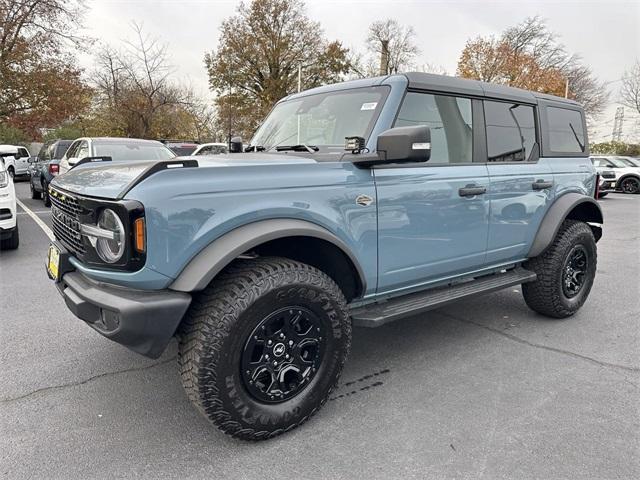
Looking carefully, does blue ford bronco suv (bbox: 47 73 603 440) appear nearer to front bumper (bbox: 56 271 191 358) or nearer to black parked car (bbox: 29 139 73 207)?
front bumper (bbox: 56 271 191 358)

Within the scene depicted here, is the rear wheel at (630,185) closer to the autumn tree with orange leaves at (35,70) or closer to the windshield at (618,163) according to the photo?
the windshield at (618,163)

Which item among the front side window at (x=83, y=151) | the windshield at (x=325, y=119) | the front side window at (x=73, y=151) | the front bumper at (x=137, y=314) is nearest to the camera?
the front bumper at (x=137, y=314)

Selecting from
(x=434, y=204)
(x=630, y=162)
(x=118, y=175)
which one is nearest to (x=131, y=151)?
(x=118, y=175)

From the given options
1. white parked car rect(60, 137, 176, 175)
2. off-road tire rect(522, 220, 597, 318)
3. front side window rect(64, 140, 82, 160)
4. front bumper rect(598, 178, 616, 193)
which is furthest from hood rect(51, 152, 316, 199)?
front bumper rect(598, 178, 616, 193)

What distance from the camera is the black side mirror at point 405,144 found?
2311 millimetres

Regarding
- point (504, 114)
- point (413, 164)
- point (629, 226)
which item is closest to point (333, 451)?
point (413, 164)

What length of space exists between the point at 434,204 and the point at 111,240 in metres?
1.90

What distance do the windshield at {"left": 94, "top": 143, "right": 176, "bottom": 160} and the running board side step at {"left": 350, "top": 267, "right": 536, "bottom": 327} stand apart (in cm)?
654

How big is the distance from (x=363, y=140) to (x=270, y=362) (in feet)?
4.57

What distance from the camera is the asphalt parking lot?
6.88ft

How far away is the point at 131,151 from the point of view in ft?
27.5

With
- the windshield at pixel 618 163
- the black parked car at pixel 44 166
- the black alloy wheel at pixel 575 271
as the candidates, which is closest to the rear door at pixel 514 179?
the black alloy wheel at pixel 575 271

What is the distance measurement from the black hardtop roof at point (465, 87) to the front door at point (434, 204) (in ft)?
0.21

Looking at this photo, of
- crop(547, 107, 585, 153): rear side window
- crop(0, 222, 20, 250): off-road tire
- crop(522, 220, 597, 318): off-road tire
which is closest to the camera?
crop(522, 220, 597, 318): off-road tire
